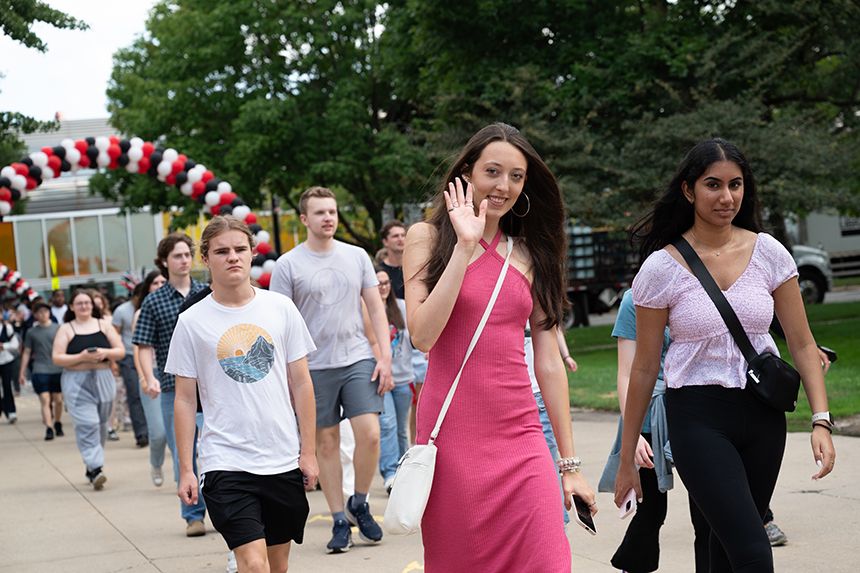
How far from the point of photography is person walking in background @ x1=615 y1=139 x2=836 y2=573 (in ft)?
13.7

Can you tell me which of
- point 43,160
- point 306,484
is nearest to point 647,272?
point 306,484

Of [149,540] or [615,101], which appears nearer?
[149,540]

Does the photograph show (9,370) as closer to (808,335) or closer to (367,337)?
(367,337)

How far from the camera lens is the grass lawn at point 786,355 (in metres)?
12.2

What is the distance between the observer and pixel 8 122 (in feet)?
50.0

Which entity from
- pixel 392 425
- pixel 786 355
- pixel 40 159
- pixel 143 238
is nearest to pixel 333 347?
pixel 392 425

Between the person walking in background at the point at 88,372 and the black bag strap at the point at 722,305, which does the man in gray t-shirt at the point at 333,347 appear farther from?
the person walking in background at the point at 88,372

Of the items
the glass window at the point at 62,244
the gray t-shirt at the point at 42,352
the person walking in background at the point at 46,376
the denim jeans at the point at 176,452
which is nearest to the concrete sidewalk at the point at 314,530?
the denim jeans at the point at 176,452

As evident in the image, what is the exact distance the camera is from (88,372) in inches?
469

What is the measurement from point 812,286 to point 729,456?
28.0m

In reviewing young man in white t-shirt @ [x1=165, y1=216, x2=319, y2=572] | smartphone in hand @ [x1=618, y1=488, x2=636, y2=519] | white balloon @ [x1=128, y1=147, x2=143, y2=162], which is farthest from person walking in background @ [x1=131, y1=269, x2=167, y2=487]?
white balloon @ [x1=128, y1=147, x2=143, y2=162]

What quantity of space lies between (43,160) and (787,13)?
1266cm

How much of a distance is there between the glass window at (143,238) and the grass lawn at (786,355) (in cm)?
2696

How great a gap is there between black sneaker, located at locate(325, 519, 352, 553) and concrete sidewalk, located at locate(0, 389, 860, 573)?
0.19 ft
